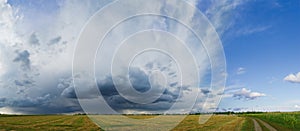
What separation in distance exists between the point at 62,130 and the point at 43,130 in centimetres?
240

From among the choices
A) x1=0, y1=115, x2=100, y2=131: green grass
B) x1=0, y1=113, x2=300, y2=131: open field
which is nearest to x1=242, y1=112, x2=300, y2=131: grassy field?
x1=0, y1=113, x2=300, y2=131: open field

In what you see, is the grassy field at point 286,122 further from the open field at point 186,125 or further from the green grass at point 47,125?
the green grass at point 47,125

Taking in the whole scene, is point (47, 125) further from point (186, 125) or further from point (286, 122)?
point (286, 122)

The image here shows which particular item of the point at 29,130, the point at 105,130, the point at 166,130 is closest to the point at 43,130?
the point at 29,130

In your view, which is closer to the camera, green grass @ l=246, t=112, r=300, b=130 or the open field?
the open field

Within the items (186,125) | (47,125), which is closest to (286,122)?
(186,125)

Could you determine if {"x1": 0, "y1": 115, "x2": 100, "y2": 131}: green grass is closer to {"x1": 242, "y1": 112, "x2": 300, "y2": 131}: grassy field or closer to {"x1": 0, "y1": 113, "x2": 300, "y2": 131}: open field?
{"x1": 0, "y1": 113, "x2": 300, "y2": 131}: open field

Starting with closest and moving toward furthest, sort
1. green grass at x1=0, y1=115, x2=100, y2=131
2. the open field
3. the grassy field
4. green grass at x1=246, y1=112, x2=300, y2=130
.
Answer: green grass at x1=0, y1=115, x2=100, y2=131 < the open field < the grassy field < green grass at x1=246, y1=112, x2=300, y2=130

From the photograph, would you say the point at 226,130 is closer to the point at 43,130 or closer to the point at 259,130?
the point at 259,130

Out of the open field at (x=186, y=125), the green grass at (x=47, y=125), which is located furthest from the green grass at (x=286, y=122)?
the green grass at (x=47, y=125)

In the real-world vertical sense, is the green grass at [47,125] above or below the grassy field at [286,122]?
below

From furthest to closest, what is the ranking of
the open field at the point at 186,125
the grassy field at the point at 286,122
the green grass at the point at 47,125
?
the grassy field at the point at 286,122 → the open field at the point at 186,125 → the green grass at the point at 47,125

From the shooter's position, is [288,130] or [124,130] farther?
[288,130]

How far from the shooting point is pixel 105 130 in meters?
40.2
